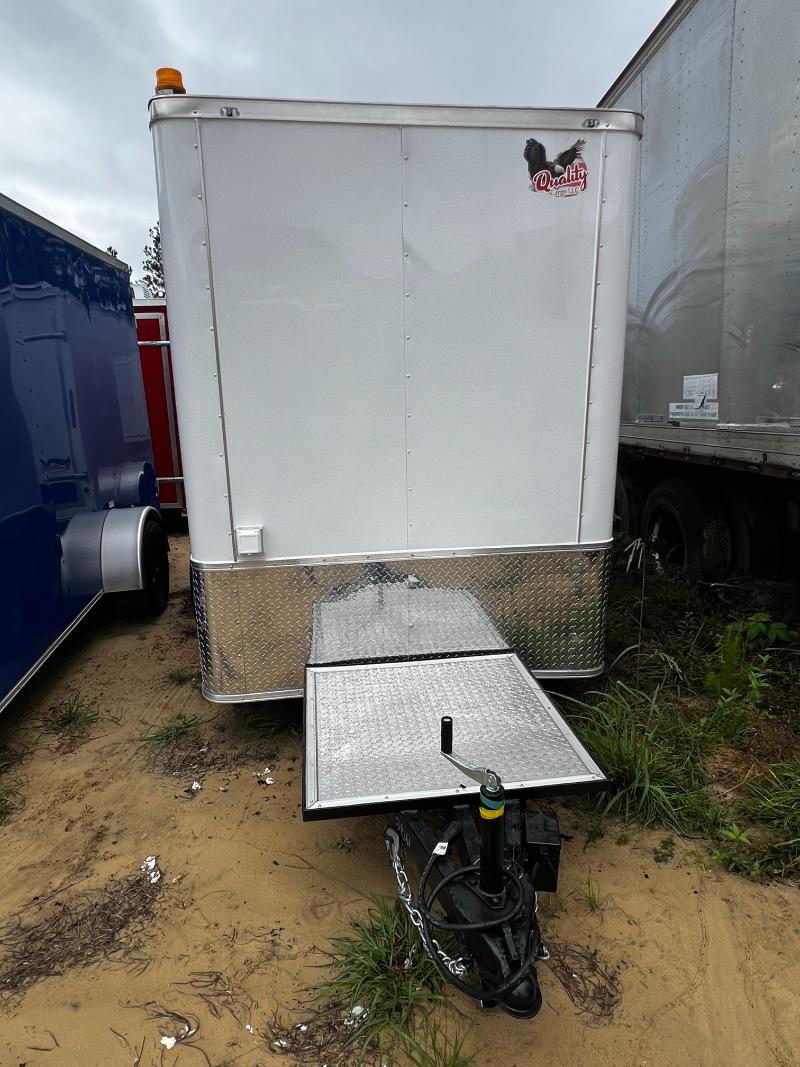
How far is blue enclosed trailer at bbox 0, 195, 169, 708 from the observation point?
137 inches

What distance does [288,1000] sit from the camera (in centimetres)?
206

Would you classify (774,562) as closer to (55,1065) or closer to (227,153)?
(227,153)

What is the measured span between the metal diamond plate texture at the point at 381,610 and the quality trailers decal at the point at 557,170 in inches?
61.5

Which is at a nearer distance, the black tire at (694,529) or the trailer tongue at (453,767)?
the trailer tongue at (453,767)

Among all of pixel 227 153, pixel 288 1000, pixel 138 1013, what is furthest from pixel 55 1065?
pixel 227 153

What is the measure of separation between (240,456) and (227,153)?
1.16m

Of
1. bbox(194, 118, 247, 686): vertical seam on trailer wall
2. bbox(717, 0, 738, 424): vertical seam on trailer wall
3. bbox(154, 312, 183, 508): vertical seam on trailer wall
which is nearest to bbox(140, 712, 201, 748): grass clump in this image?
bbox(194, 118, 247, 686): vertical seam on trailer wall

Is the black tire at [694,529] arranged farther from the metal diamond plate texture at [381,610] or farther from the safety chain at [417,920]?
the safety chain at [417,920]

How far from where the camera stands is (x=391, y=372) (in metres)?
2.79

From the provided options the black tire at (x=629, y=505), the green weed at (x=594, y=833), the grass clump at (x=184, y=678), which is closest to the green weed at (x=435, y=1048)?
the green weed at (x=594, y=833)

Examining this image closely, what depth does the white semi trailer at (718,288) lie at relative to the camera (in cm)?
340

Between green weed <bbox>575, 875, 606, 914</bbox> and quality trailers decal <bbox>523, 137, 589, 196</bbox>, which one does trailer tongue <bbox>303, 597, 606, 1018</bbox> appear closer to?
green weed <bbox>575, 875, 606, 914</bbox>

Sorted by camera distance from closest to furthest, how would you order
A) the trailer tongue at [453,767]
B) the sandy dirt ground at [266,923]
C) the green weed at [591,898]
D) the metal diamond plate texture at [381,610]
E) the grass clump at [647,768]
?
the trailer tongue at [453,767], the sandy dirt ground at [266,923], the green weed at [591,898], the grass clump at [647,768], the metal diamond plate texture at [381,610]

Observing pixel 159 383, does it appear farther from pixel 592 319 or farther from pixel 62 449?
pixel 592 319
